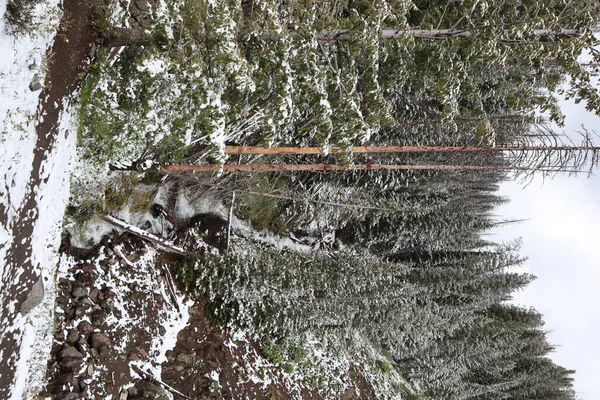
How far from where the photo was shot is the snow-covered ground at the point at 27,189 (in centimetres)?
654

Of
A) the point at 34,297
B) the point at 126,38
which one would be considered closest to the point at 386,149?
the point at 126,38

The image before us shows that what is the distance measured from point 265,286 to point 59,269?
5.55m

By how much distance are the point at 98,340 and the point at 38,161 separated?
13.3 feet

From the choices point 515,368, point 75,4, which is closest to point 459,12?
point 75,4

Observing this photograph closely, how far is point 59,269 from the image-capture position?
9266mm

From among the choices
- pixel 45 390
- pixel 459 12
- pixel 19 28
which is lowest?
pixel 45 390

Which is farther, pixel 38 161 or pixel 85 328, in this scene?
pixel 85 328

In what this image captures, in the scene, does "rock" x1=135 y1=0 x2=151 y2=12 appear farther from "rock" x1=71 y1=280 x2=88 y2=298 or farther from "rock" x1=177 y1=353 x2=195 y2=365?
"rock" x1=177 y1=353 x2=195 y2=365

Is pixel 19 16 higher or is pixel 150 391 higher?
pixel 19 16

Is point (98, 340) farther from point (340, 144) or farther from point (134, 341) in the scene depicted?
point (340, 144)

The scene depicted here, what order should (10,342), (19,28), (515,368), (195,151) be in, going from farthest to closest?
1. (515,368)
2. (195,151)
3. (10,342)
4. (19,28)

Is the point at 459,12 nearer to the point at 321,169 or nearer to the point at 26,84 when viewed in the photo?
the point at 321,169

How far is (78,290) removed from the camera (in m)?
9.34

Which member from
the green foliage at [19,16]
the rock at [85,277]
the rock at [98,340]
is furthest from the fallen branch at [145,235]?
the green foliage at [19,16]
